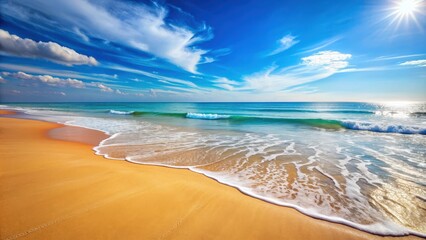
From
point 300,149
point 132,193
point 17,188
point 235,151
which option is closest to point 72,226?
point 132,193

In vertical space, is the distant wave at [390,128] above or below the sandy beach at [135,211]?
above

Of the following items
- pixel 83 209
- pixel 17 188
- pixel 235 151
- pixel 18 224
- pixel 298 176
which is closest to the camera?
pixel 18 224

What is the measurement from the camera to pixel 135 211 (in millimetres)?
2684

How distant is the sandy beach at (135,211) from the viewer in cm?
228

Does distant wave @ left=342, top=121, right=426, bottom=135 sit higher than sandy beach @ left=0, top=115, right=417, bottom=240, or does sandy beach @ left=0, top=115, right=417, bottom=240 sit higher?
distant wave @ left=342, top=121, right=426, bottom=135

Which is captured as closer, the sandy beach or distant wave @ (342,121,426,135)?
the sandy beach

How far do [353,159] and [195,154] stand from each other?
5813mm

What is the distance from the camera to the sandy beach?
2279 millimetres

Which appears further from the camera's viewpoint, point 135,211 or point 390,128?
point 390,128

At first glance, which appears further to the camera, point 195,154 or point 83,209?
point 195,154

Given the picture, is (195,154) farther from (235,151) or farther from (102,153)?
(102,153)

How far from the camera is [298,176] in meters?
4.70

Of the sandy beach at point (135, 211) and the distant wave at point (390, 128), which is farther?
the distant wave at point (390, 128)

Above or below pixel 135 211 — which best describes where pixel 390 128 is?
above
